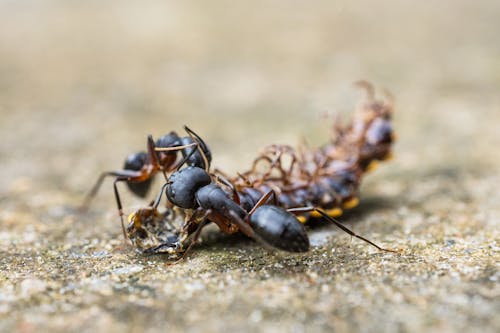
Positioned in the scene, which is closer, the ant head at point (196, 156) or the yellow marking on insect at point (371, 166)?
the ant head at point (196, 156)

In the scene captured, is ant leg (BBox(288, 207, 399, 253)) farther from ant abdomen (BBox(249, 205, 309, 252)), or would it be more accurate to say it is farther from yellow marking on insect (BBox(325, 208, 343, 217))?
yellow marking on insect (BBox(325, 208, 343, 217))

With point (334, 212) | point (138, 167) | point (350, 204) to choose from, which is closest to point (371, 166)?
point (350, 204)

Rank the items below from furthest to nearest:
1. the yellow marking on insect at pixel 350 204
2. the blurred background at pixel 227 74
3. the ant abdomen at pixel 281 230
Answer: the blurred background at pixel 227 74 → the yellow marking on insect at pixel 350 204 → the ant abdomen at pixel 281 230

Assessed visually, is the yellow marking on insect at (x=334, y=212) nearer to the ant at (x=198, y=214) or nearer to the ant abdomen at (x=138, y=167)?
the ant at (x=198, y=214)

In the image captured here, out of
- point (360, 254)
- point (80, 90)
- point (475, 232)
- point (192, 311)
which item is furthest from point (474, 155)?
point (80, 90)

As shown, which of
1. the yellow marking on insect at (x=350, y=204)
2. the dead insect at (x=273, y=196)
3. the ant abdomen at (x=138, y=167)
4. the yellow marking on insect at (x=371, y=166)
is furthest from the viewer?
the yellow marking on insect at (x=371, y=166)

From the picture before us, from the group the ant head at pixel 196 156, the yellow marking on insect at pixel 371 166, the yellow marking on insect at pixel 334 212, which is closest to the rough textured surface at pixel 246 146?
the yellow marking on insect at pixel 334 212
